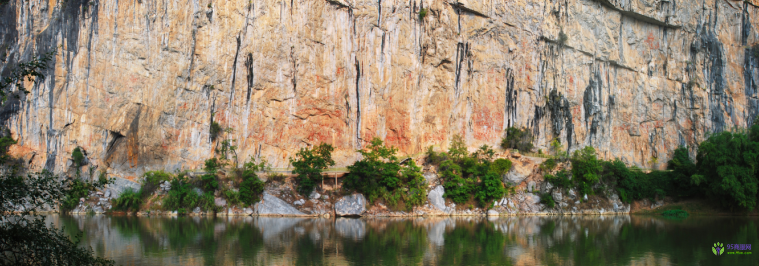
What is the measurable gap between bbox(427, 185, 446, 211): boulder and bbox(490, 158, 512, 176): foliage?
3784mm

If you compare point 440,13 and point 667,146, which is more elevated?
point 440,13

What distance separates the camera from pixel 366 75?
124ft

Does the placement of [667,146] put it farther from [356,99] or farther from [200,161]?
[200,161]

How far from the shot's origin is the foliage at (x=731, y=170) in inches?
1172

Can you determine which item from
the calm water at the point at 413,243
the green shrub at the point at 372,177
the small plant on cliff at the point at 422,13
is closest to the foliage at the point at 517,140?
the small plant on cliff at the point at 422,13

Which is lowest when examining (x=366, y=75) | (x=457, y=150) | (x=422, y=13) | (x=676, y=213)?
(x=676, y=213)

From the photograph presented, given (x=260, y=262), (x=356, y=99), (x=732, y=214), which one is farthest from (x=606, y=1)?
(x=260, y=262)

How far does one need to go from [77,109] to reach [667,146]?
44807 millimetres

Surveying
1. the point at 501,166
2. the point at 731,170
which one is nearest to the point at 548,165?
the point at 501,166

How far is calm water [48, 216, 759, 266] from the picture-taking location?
1452 cm

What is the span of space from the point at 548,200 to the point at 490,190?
385 cm

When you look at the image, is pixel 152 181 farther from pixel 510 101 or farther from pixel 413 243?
pixel 510 101

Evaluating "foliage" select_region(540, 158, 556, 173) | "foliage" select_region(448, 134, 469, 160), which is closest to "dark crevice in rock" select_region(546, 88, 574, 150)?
"foliage" select_region(540, 158, 556, 173)

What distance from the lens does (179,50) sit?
35688 millimetres
